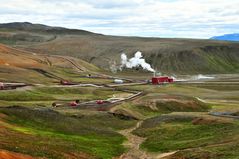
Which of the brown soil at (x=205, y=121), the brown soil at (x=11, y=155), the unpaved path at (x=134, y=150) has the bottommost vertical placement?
the unpaved path at (x=134, y=150)

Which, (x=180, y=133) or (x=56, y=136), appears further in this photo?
(x=180, y=133)

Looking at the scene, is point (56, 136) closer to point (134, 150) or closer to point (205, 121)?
point (134, 150)

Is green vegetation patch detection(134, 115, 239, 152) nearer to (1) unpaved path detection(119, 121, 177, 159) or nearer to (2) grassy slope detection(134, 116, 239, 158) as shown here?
(2) grassy slope detection(134, 116, 239, 158)

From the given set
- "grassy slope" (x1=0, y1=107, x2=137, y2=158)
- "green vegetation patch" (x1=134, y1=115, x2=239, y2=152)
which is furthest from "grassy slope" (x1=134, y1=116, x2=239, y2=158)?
"grassy slope" (x1=0, y1=107, x2=137, y2=158)

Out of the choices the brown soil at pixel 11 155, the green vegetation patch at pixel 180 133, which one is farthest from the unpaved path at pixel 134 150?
the brown soil at pixel 11 155

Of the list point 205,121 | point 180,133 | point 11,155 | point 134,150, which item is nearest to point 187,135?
point 180,133

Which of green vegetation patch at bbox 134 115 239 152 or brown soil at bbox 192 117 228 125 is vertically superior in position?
brown soil at bbox 192 117 228 125

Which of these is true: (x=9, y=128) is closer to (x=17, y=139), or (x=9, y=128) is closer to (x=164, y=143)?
(x=17, y=139)

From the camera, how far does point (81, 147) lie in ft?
206

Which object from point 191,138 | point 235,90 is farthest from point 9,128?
point 235,90

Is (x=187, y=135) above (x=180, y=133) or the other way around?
above

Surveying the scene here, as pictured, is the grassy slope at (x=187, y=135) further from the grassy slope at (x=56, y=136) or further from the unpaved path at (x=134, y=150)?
the grassy slope at (x=56, y=136)

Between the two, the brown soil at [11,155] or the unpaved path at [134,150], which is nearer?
the brown soil at [11,155]

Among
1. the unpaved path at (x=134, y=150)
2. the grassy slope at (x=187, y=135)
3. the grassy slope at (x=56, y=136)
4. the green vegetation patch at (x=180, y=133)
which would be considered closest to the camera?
the grassy slope at (x=56, y=136)
